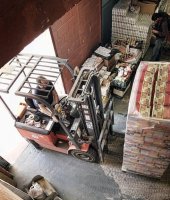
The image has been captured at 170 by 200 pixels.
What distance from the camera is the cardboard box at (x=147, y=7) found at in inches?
272

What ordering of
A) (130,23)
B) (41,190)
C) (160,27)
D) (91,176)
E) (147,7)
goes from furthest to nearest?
(147,7) < (130,23) < (160,27) < (91,176) < (41,190)

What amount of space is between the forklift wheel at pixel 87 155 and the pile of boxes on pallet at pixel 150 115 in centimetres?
115

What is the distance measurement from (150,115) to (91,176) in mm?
2629

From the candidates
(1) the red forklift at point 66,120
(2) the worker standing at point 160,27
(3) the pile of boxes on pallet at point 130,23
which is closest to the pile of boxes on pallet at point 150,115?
(1) the red forklift at point 66,120

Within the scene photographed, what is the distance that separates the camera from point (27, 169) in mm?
5395

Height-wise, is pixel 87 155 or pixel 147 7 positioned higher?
pixel 147 7

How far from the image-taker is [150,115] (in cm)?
305

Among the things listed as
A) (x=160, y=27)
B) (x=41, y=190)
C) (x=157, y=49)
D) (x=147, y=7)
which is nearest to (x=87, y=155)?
(x=41, y=190)

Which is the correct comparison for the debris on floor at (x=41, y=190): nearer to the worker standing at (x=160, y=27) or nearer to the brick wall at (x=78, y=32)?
the brick wall at (x=78, y=32)

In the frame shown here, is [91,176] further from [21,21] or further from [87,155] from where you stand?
[21,21]

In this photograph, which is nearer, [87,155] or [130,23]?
[87,155]

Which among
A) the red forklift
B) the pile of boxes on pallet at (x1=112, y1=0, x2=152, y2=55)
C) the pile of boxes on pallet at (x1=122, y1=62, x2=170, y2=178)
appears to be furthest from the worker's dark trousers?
the pile of boxes on pallet at (x1=122, y1=62, x2=170, y2=178)

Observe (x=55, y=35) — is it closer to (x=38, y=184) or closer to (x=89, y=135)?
(x=89, y=135)

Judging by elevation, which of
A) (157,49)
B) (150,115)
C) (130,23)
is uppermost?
(150,115)
